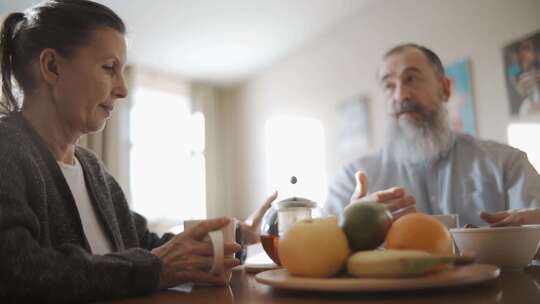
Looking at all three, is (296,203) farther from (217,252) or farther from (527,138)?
(527,138)

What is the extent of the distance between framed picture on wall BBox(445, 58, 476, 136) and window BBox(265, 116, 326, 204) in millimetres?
1404

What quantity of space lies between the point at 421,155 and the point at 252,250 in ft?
2.70

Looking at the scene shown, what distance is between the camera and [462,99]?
3041mm

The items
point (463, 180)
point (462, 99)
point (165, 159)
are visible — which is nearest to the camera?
point (463, 180)

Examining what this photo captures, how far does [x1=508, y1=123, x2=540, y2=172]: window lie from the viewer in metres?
2.57

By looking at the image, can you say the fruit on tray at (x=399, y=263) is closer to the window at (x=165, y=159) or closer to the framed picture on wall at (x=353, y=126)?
the framed picture on wall at (x=353, y=126)

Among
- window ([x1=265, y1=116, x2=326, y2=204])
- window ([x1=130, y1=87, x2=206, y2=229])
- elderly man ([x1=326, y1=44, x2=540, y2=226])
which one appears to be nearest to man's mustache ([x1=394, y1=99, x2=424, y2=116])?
elderly man ([x1=326, y1=44, x2=540, y2=226])

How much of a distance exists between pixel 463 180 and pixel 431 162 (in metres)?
0.15

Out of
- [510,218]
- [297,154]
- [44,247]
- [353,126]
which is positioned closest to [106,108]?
[44,247]

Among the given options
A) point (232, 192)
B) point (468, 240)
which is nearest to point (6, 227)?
point (468, 240)

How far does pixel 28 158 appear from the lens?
0.81 meters

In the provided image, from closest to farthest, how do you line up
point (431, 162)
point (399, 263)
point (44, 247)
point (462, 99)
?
point (399, 263)
point (44, 247)
point (431, 162)
point (462, 99)

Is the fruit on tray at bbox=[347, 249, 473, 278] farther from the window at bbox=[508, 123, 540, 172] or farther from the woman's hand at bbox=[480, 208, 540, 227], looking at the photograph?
the window at bbox=[508, 123, 540, 172]

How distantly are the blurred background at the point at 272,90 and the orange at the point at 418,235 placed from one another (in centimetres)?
232
